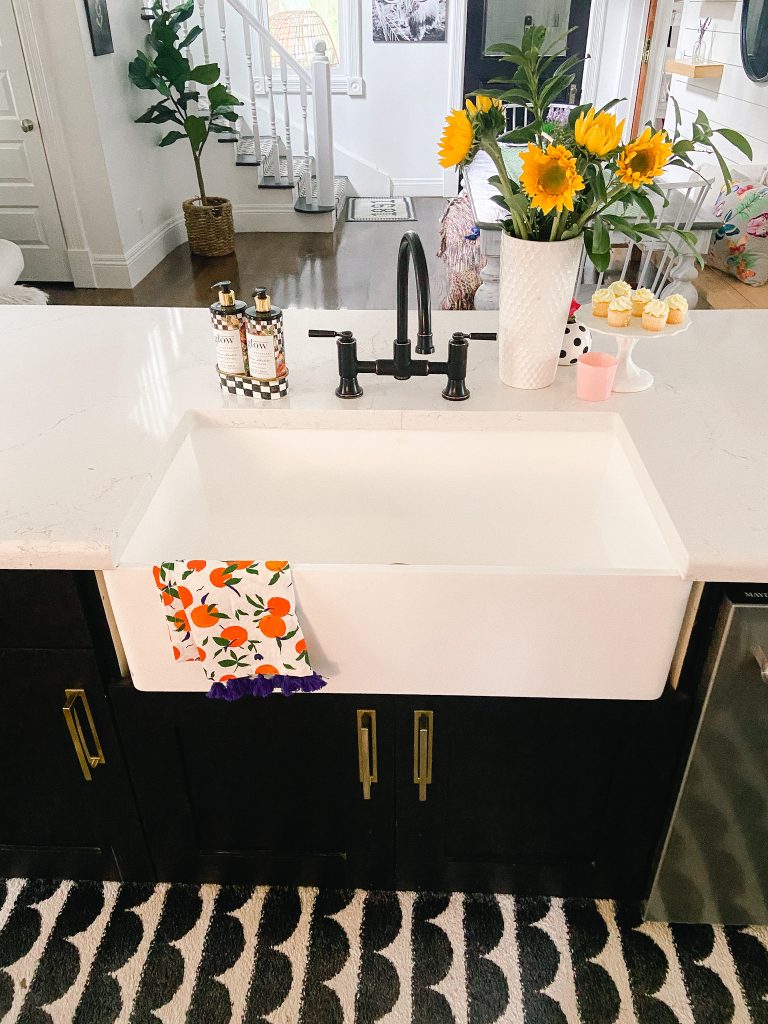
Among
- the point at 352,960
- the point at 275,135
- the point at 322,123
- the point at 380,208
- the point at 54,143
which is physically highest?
the point at 54,143

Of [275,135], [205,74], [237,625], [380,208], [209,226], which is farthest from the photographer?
[380,208]

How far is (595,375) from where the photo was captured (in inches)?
56.9

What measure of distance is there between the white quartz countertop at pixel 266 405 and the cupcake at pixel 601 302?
0.14m

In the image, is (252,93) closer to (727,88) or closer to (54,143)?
(54,143)

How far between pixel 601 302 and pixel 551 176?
369 millimetres

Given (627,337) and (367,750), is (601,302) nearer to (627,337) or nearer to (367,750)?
(627,337)

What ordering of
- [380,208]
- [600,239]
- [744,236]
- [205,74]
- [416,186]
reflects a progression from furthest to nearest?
[416,186] < [380,208] < [205,74] < [744,236] < [600,239]

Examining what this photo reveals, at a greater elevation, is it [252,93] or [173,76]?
[173,76]

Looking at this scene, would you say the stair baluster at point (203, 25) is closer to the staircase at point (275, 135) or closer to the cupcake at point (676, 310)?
the staircase at point (275, 135)

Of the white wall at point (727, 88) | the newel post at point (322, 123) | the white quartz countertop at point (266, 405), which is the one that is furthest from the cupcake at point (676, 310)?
the newel post at point (322, 123)

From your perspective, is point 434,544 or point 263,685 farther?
point 434,544

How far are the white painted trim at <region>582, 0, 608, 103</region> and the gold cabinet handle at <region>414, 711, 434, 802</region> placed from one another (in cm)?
712

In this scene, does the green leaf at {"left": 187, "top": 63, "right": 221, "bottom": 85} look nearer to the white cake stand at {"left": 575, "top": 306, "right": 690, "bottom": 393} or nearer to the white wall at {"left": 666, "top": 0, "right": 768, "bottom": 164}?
the white wall at {"left": 666, "top": 0, "right": 768, "bottom": 164}

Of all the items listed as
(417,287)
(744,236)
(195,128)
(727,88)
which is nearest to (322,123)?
(195,128)
